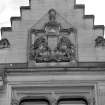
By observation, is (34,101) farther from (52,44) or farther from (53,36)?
(53,36)

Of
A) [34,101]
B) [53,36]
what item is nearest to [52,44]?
[53,36]

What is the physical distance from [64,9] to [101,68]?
3038 mm

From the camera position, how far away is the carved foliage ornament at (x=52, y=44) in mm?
16422

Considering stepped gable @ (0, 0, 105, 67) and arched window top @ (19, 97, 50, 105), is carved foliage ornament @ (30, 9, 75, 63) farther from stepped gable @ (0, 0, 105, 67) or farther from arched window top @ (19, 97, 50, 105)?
arched window top @ (19, 97, 50, 105)

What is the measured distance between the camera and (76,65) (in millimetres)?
16250

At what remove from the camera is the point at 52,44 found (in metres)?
16.8

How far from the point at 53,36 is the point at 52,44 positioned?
37 cm

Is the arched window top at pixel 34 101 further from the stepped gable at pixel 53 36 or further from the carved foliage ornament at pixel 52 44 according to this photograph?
the carved foliage ornament at pixel 52 44

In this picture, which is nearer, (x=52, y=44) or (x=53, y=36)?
(x=52, y=44)

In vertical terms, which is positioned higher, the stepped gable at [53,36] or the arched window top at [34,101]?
the stepped gable at [53,36]

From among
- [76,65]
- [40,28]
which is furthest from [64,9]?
[76,65]

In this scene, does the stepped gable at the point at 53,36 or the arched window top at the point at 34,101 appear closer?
the arched window top at the point at 34,101

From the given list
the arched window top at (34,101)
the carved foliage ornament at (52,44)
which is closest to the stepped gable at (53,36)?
the carved foliage ornament at (52,44)

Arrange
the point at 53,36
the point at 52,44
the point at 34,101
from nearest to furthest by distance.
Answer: the point at 34,101, the point at 52,44, the point at 53,36
